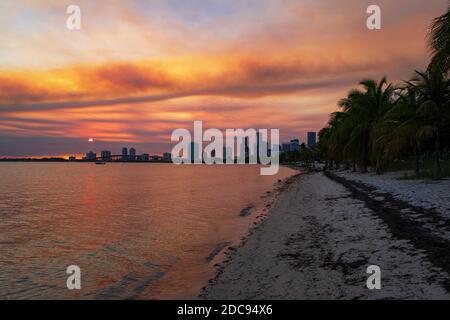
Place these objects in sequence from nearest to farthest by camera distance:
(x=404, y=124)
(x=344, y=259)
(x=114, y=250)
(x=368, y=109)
Result: (x=344, y=259) → (x=114, y=250) → (x=404, y=124) → (x=368, y=109)

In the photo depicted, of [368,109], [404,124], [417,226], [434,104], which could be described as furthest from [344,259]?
[368,109]

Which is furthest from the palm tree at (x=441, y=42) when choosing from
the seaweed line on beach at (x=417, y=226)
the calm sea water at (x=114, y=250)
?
the calm sea water at (x=114, y=250)

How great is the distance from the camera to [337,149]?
5588 cm

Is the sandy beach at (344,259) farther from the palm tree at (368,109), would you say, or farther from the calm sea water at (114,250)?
the palm tree at (368,109)

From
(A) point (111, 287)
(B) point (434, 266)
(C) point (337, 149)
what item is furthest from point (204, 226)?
(C) point (337, 149)

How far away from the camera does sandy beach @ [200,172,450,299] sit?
275 inches

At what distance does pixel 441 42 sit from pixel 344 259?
12.6 meters

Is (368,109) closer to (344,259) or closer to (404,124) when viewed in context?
(404,124)

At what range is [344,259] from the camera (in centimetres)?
916

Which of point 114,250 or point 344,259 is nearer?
point 344,259

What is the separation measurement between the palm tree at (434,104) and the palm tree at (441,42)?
304 inches

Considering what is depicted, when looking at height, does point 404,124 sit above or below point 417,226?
above
